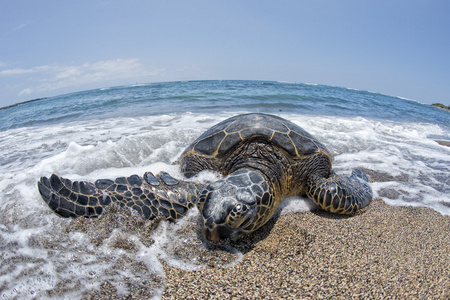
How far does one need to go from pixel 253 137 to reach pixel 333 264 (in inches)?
63.0

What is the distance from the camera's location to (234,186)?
Answer: 82.4 inches

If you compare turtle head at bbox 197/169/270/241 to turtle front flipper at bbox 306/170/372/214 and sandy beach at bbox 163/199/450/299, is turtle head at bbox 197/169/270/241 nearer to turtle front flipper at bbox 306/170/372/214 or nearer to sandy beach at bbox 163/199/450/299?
sandy beach at bbox 163/199/450/299

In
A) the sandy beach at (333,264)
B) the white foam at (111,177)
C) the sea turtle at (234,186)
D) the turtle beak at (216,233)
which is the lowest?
the sandy beach at (333,264)

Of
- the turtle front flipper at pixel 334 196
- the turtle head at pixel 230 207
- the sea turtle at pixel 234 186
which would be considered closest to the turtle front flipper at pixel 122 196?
the sea turtle at pixel 234 186

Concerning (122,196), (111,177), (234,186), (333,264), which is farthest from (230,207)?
(111,177)

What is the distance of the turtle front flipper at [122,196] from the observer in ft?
7.45

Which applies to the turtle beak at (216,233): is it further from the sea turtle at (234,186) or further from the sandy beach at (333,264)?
the sandy beach at (333,264)

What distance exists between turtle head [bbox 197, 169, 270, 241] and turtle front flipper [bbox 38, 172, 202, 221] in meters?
0.52

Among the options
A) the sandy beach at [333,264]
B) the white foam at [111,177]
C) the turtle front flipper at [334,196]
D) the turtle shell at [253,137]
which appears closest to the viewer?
the sandy beach at [333,264]

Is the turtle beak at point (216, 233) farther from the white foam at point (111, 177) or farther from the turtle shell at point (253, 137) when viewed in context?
the turtle shell at point (253, 137)

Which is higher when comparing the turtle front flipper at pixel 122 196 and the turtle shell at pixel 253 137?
the turtle shell at pixel 253 137

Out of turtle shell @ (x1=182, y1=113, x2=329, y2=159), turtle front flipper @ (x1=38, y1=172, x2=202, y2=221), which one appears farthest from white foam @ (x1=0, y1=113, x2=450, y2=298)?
turtle shell @ (x1=182, y1=113, x2=329, y2=159)

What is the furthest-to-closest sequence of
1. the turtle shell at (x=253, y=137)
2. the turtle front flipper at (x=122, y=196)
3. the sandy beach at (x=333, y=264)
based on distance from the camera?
the turtle shell at (x=253, y=137) < the turtle front flipper at (x=122, y=196) < the sandy beach at (x=333, y=264)

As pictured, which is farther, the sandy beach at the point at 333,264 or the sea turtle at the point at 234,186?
the sea turtle at the point at 234,186
